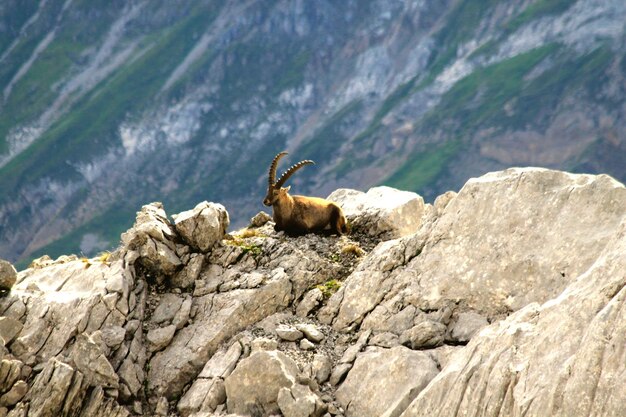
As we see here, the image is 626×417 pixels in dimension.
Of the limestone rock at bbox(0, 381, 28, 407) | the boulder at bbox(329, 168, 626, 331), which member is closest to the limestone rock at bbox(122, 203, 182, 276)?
the boulder at bbox(329, 168, 626, 331)

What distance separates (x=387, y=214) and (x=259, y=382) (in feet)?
34.6

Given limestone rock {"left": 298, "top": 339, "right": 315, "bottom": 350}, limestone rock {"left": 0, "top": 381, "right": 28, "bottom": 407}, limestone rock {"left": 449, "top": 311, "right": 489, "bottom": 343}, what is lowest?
limestone rock {"left": 449, "top": 311, "right": 489, "bottom": 343}

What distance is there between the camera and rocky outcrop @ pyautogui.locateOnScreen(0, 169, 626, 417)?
2025 centimetres

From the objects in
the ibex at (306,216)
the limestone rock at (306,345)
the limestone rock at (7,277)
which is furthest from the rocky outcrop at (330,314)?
the ibex at (306,216)

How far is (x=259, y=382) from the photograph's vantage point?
23.1 meters

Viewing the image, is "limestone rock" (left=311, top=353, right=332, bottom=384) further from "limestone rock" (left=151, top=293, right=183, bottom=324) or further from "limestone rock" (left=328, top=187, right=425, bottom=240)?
"limestone rock" (left=328, top=187, right=425, bottom=240)

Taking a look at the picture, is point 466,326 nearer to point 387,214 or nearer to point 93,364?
point 387,214

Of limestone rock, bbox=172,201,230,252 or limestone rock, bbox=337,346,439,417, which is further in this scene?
limestone rock, bbox=172,201,230,252

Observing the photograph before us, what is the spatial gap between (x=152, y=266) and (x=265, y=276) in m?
3.71

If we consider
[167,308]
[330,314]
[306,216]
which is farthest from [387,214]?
[167,308]

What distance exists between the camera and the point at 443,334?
2355 centimetres

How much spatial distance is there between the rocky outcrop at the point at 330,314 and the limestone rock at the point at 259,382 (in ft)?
0.14

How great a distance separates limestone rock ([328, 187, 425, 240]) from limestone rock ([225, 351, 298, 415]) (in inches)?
366

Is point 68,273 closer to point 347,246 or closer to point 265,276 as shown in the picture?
point 265,276
